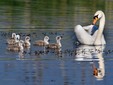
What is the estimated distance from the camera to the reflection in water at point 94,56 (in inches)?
737

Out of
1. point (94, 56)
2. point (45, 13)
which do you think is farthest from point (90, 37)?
point (45, 13)

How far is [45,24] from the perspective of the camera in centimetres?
3150

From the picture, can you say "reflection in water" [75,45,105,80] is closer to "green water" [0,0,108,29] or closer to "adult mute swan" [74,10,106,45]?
"adult mute swan" [74,10,106,45]

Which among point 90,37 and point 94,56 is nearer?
point 94,56

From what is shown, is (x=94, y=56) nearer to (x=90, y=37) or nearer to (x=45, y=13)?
(x=90, y=37)

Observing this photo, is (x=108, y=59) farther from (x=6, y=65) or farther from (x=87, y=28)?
(x=87, y=28)

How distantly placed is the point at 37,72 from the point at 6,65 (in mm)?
1313

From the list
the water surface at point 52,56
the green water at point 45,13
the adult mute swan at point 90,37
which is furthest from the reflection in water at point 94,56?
the green water at point 45,13

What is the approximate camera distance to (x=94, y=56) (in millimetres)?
21906

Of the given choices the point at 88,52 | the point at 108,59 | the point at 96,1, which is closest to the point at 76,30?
the point at 88,52

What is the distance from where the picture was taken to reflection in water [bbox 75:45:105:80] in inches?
737

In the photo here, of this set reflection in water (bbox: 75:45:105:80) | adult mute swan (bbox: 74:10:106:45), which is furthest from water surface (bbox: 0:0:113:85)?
adult mute swan (bbox: 74:10:106:45)

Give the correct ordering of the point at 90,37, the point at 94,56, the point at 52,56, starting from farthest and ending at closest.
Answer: the point at 90,37
the point at 94,56
the point at 52,56

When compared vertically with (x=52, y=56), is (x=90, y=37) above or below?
above
